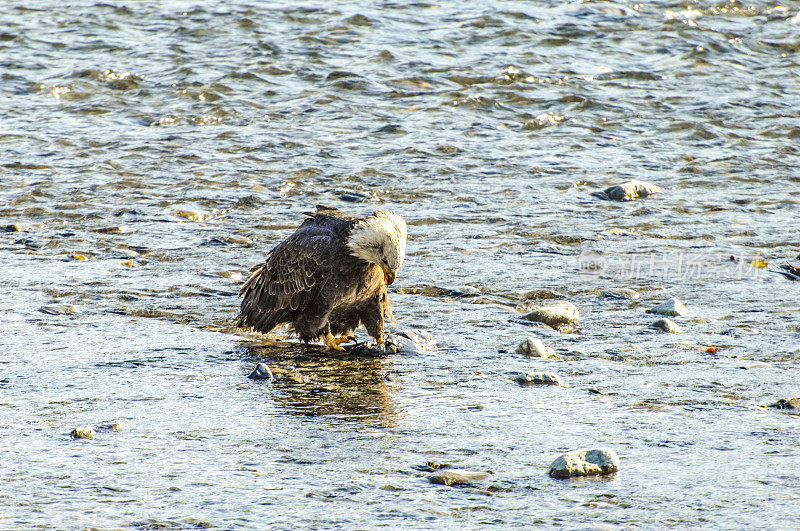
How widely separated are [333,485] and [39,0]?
15928mm

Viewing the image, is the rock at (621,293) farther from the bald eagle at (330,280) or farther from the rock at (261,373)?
the rock at (261,373)

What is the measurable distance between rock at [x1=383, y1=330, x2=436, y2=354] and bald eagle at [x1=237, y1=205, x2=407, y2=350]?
18 cm

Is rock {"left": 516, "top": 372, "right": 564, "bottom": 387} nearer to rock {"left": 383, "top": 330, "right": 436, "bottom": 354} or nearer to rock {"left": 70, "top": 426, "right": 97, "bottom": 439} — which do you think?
rock {"left": 383, "top": 330, "right": 436, "bottom": 354}

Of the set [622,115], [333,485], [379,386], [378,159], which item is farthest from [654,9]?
[333,485]

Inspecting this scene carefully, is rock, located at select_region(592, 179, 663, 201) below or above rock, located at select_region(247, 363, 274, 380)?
below

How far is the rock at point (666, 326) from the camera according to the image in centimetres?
622

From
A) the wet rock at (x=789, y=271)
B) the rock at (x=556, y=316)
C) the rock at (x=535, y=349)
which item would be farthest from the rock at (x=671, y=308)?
the wet rock at (x=789, y=271)

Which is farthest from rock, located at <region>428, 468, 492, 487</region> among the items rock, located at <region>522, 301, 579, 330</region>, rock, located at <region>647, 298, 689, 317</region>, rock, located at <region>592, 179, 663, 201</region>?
rock, located at <region>592, 179, 663, 201</region>

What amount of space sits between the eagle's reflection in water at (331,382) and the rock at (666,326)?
5.46 feet

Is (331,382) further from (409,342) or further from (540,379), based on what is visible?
(540,379)

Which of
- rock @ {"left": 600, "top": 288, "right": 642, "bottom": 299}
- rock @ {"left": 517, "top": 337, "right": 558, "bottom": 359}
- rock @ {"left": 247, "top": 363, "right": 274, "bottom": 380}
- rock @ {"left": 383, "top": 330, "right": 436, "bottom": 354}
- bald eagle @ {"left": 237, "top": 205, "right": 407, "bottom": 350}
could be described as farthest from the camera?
rock @ {"left": 600, "top": 288, "right": 642, "bottom": 299}

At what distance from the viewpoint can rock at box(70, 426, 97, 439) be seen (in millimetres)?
4492

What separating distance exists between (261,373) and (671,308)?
264 centimetres

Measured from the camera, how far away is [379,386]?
18.0 ft
